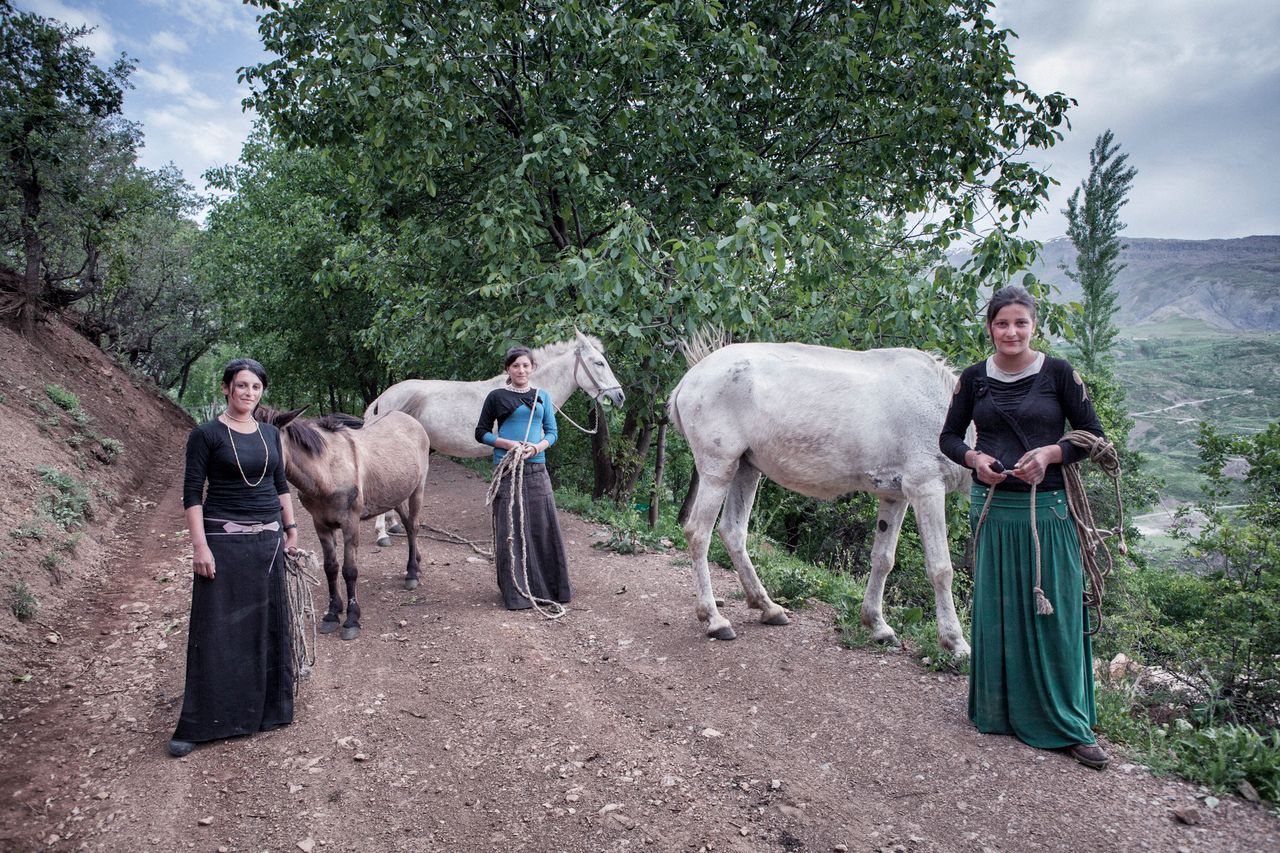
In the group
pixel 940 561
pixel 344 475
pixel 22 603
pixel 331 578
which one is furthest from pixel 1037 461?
pixel 22 603

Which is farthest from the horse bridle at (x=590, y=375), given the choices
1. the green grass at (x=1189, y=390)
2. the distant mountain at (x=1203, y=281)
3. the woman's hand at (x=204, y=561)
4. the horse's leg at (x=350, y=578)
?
the distant mountain at (x=1203, y=281)

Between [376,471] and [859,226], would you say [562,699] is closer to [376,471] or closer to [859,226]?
[376,471]

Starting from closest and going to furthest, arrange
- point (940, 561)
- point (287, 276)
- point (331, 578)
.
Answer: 1. point (940, 561)
2. point (331, 578)
3. point (287, 276)

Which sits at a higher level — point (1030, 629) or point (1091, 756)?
point (1030, 629)

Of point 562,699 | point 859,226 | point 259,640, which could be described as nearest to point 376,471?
point 259,640

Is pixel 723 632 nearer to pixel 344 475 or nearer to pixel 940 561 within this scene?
pixel 940 561

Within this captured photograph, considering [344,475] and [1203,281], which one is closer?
[344,475]

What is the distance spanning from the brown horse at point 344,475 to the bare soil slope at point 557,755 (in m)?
0.58

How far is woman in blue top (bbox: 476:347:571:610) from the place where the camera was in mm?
6281

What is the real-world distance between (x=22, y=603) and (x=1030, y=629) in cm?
722

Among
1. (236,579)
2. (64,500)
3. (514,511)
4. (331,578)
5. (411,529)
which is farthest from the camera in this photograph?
(64,500)

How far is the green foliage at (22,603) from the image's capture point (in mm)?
5656

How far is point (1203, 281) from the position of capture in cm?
12481

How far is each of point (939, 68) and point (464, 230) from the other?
626 centimetres
